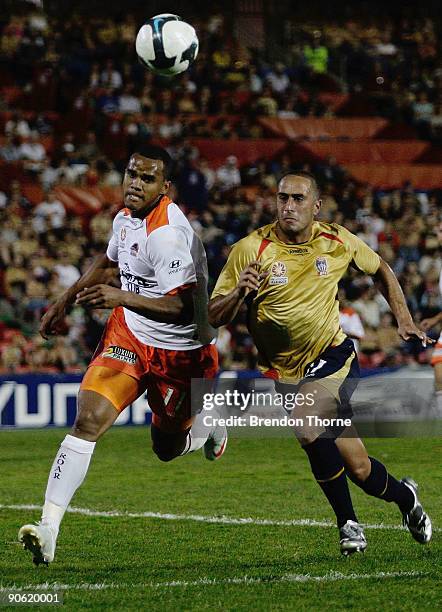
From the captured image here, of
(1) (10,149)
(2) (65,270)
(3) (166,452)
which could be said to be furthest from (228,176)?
(3) (166,452)

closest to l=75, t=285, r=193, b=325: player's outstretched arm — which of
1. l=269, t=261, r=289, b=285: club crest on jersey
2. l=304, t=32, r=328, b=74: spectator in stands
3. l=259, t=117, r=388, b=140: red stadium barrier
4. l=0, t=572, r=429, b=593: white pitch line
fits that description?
l=269, t=261, r=289, b=285: club crest on jersey

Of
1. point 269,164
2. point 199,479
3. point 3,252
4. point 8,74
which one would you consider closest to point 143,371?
point 199,479

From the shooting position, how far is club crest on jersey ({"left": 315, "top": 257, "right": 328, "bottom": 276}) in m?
7.28

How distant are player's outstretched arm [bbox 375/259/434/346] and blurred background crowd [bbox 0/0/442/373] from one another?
8.58 m

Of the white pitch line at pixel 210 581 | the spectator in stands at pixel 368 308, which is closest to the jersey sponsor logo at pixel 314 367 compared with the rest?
the white pitch line at pixel 210 581

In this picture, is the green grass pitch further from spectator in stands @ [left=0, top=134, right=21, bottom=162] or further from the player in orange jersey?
spectator in stands @ [left=0, top=134, right=21, bottom=162]

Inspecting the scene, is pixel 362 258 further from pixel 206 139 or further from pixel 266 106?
pixel 266 106

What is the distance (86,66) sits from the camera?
24297mm

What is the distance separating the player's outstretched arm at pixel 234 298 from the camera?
6562mm

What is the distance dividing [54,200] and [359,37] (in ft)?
47.2

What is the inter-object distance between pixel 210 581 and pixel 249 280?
1.67 metres

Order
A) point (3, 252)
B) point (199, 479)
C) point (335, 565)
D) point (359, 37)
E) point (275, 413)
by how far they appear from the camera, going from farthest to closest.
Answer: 1. point (359, 37)
2. point (3, 252)
3. point (275, 413)
4. point (199, 479)
5. point (335, 565)

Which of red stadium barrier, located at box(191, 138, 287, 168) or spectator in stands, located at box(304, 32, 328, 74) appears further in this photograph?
spectator in stands, located at box(304, 32, 328, 74)

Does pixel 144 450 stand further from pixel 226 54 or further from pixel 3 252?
pixel 226 54
